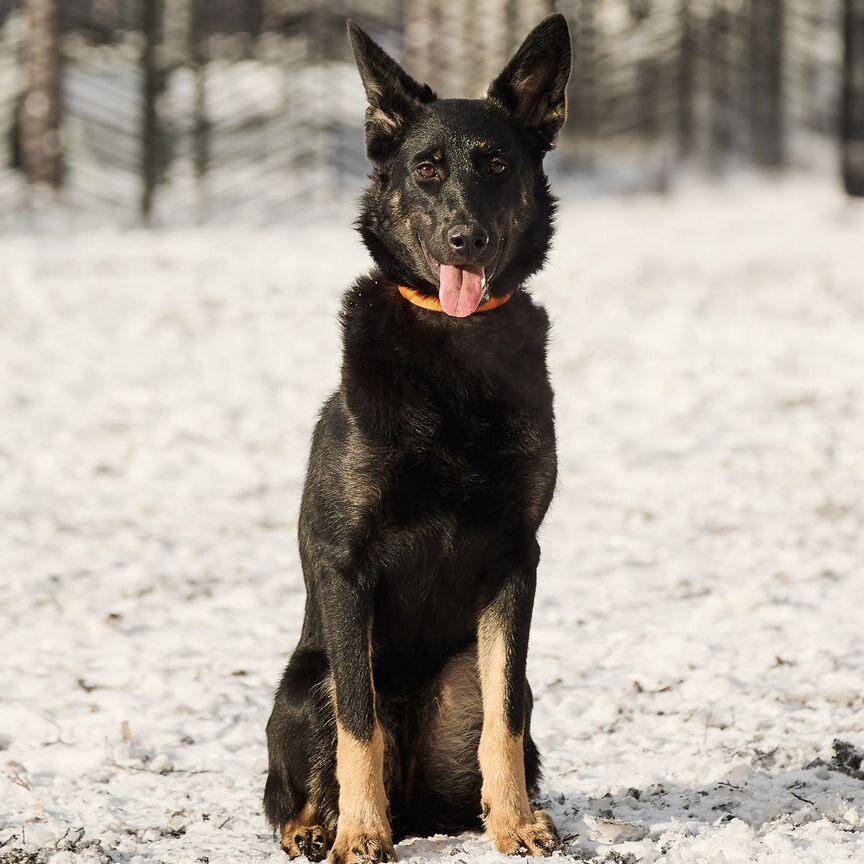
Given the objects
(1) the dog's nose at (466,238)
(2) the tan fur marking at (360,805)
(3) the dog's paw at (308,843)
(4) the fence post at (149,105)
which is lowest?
(3) the dog's paw at (308,843)

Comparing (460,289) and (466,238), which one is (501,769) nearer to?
(460,289)

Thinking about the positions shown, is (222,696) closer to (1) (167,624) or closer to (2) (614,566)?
(1) (167,624)

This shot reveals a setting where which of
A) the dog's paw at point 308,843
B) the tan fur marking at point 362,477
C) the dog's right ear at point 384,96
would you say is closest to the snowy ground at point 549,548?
the dog's paw at point 308,843

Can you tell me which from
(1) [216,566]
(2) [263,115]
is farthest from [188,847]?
(2) [263,115]

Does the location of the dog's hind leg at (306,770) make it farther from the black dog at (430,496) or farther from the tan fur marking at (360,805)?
the tan fur marking at (360,805)

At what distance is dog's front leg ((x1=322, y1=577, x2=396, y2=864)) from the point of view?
11.2 ft

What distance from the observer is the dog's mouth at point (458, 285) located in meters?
3.65

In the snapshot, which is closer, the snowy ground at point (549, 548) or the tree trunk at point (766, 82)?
the snowy ground at point (549, 548)

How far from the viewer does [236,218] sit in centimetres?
1617

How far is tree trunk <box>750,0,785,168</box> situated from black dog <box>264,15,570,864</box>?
76.0 feet

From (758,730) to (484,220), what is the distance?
6.79 feet

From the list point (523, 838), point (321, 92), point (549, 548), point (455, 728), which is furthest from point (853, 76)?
point (523, 838)

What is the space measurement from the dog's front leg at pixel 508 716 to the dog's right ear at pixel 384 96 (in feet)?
4.25

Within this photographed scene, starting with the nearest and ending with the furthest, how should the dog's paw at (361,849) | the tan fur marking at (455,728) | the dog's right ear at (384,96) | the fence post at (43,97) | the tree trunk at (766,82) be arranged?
the dog's paw at (361,849) < the tan fur marking at (455,728) < the dog's right ear at (384,96) < the fence post at (43,97) < the tree trunk at (766,82)
